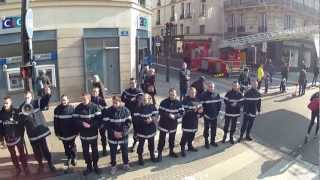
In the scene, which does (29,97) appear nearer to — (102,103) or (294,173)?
(102,103)

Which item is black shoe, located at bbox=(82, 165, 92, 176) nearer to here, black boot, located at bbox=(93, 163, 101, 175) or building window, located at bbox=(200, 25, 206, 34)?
black boot, located at bbox=(93, 163, 101, 175)

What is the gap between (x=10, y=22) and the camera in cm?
1584

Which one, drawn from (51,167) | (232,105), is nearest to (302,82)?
(232,105)

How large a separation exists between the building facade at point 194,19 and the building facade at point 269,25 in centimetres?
110

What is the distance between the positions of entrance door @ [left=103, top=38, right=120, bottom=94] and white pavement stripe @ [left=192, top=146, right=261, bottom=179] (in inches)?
362

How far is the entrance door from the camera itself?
60.2ft

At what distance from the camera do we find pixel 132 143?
1130 centimetres

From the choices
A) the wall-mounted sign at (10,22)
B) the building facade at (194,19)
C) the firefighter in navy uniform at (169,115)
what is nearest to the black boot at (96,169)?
the firefighter in navy uniform at (169,115)

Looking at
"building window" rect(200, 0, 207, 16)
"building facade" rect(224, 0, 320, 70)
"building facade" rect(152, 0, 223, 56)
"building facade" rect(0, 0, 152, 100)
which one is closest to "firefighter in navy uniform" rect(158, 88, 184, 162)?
"building facade" rect(0, 0, 152, 100)

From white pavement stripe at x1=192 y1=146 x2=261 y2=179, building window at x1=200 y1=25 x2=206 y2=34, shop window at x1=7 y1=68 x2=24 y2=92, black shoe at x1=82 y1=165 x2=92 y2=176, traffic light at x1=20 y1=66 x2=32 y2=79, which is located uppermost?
building window at x1=200 y1=25 x2=206 y2=34

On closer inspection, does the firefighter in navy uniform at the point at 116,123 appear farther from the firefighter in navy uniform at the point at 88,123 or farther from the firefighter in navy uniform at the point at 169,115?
the firefighter in navy uniform at the point at 169,115

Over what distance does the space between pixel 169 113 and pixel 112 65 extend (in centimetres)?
921

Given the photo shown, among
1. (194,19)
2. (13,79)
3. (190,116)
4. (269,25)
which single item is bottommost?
(190,116)

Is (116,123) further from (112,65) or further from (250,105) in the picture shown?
(112,65)
